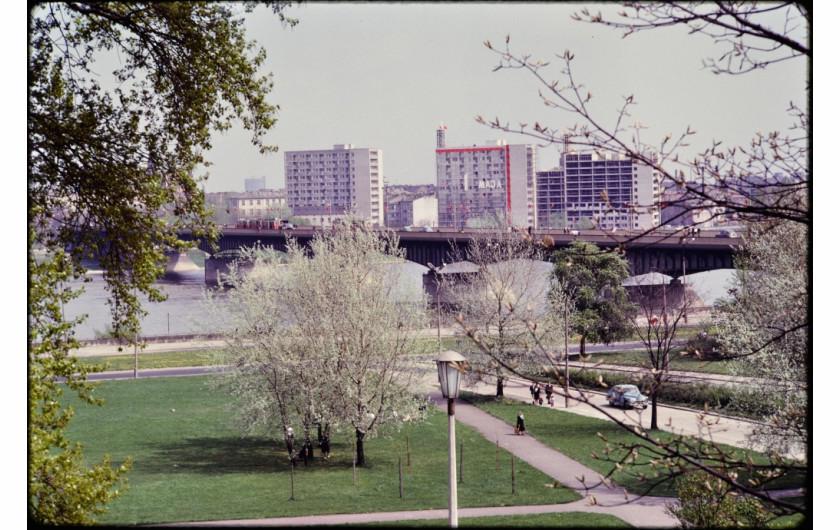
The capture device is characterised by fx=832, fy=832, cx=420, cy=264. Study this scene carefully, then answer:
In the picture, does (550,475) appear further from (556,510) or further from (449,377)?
(449,377)

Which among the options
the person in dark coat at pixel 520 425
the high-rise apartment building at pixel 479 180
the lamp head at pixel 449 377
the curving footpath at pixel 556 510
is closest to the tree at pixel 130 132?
the lamp head at pixel 449 377

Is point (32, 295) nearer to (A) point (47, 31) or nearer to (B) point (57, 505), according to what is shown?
(B) point (57, 505)

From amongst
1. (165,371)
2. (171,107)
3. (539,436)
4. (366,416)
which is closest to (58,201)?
(171,107)

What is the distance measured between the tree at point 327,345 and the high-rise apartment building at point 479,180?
6103 cm

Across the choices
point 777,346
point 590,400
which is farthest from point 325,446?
point 777,346

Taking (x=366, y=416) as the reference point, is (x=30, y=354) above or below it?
above

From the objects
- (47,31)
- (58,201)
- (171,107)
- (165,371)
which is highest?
(47,31)

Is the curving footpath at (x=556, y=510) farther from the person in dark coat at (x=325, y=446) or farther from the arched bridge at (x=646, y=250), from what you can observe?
A: the arched bridge at (x=646, y=250)

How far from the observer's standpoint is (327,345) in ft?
53.2

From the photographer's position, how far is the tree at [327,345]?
1623cm

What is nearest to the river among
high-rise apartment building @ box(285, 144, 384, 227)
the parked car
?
the parked car

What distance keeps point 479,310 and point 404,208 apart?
7883 cm

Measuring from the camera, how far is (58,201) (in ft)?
21.0

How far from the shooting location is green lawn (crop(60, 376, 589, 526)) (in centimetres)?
1326
